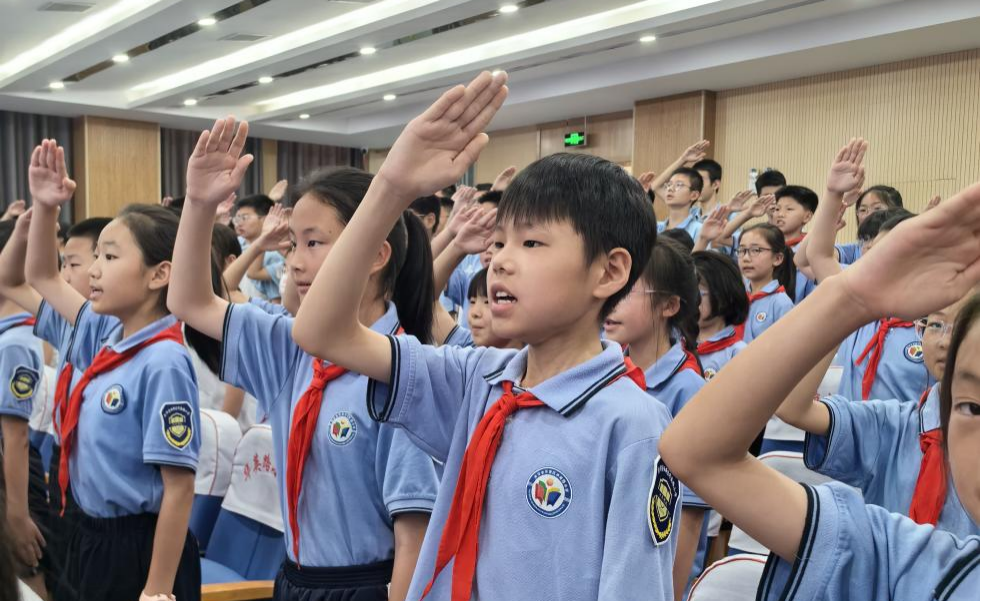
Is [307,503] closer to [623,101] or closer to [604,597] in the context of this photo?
[604,597]

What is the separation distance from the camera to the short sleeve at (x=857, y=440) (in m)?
1.81

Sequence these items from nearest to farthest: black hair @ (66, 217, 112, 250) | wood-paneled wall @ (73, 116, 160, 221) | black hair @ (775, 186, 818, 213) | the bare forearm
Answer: the bare forearm, black hair @ (66, 217, 112, 250), black hair @ (775, 186, 818, 213), wood-paneled wall @ (73, 116, 160, 221)

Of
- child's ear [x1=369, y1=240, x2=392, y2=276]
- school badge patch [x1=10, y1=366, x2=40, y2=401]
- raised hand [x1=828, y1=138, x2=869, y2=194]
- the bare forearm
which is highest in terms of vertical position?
raised hand [x1=828, y1=138, x2=869, y2=194]

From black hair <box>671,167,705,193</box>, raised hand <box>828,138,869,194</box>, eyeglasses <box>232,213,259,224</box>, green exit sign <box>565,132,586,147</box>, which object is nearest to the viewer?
raised hand <box>828,138,869,194</box>

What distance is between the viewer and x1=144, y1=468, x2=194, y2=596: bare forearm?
199 centimetres

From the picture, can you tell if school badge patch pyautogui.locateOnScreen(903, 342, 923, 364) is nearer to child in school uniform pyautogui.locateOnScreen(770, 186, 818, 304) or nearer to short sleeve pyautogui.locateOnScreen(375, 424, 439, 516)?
short sleeve pyautogui.locateOnScreen(375, 424, 439, 516)

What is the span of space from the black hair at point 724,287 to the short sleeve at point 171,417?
1.93 metres

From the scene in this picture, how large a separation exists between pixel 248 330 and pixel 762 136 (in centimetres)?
816

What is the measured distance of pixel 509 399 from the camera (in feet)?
4.35

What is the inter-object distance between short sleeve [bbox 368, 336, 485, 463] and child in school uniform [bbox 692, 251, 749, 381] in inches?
78.3

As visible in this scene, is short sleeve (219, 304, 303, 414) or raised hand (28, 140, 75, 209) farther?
raised hand (28, 140, 75, 209)

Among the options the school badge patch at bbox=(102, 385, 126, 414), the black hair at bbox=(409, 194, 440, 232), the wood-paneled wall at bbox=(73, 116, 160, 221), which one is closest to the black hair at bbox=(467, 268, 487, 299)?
the school badge patch at bbox=(102, 385, 126, 414)

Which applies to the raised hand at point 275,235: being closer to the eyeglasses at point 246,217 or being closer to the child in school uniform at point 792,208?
the eyeglasses at point 246,217

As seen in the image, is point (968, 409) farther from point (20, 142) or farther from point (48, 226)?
point (20, 142)
